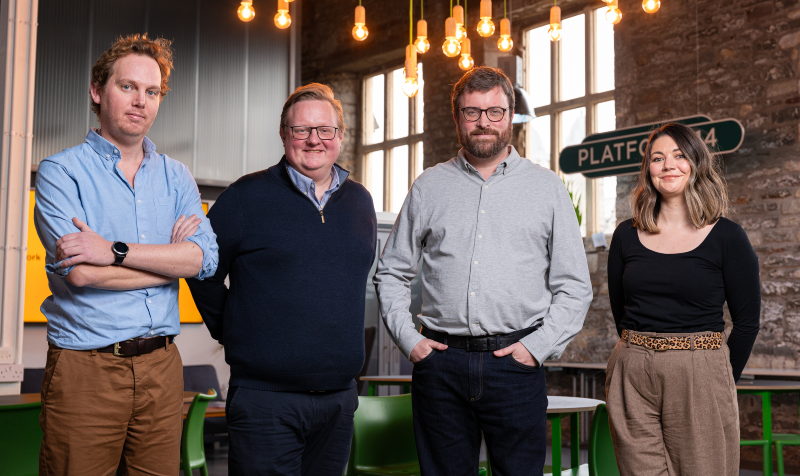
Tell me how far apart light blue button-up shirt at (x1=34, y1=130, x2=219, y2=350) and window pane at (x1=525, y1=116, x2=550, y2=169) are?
6.64 meters

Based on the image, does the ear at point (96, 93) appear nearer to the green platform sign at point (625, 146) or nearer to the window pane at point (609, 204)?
the green platform sign at point (625, 146)

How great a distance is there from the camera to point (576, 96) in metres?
7.99

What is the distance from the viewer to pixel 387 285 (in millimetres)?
2342

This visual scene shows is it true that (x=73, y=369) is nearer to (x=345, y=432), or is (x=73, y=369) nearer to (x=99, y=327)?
(x=99, y=327)

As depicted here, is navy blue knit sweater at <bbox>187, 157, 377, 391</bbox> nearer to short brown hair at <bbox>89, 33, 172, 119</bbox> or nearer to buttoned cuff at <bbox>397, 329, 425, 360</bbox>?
buttoned cuff at <bbox>397, 329, 425, 360</bbox>

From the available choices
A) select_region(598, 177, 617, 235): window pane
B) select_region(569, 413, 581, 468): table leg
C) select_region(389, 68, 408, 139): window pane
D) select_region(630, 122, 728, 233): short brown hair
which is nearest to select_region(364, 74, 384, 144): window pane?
select_region(389, 68, 408, 139): window pane

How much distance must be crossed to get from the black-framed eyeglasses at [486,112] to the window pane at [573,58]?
6020 mm

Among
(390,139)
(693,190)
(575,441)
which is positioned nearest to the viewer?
(693,190)

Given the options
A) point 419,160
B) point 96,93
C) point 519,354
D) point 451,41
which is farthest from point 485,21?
point 419,160

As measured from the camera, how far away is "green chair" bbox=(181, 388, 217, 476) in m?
3.87

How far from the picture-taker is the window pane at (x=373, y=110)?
10.1m

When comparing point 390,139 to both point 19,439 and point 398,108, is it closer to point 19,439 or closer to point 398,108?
point 398,108

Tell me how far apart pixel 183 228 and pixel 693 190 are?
1.49 meters

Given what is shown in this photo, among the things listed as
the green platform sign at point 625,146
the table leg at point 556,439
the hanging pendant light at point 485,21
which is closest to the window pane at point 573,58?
the green platform sign at point 625,146
